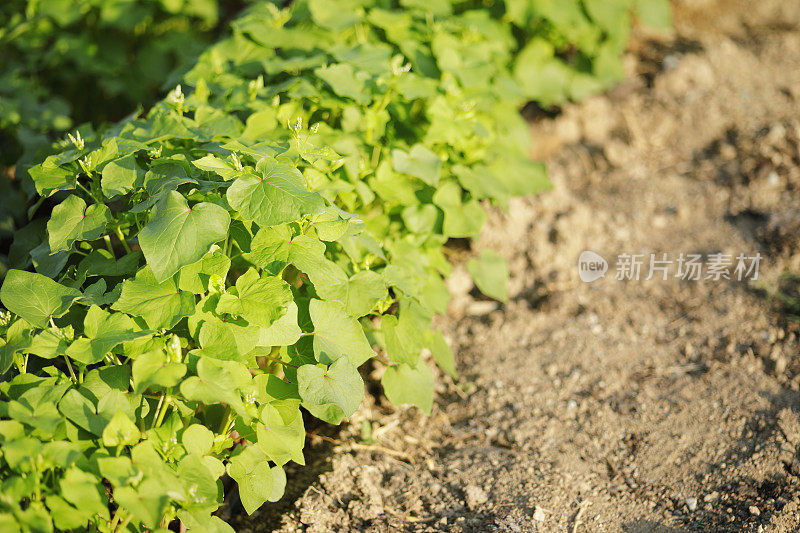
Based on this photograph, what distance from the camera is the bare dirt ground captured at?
2088 millimetres

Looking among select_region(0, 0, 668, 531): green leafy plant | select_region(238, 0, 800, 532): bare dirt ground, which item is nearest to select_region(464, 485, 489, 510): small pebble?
select_region(238, 0, 800, 532): bare dirt ground

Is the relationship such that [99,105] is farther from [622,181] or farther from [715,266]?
[715,266]

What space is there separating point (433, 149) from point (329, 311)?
3.45 feet

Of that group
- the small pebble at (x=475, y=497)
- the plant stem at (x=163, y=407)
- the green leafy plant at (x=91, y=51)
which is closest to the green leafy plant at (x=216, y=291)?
the plant stem at (x=163, y=407)

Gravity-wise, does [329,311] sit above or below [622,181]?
above

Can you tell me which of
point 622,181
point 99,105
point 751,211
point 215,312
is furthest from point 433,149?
point 99,105

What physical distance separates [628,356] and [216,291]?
1772 mm

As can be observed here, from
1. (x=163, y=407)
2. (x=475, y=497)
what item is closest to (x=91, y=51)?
(x=163, y=407)

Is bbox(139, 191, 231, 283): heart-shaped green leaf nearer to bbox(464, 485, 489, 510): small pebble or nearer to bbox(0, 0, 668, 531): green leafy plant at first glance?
bbox(0, 0, 668, 531): green leafy plant

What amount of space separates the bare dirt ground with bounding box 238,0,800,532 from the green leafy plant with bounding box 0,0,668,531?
0.33 m

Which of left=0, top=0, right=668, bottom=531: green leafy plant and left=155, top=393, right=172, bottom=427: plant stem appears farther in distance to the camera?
left=155, top=393, right=172, bottom=427: plant stem

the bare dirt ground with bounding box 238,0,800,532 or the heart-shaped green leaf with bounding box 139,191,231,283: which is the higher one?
the heart-shaped green leaf with bounding box 139,191,231,283

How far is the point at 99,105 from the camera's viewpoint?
3.95m

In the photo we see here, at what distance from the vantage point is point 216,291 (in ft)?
5.88
